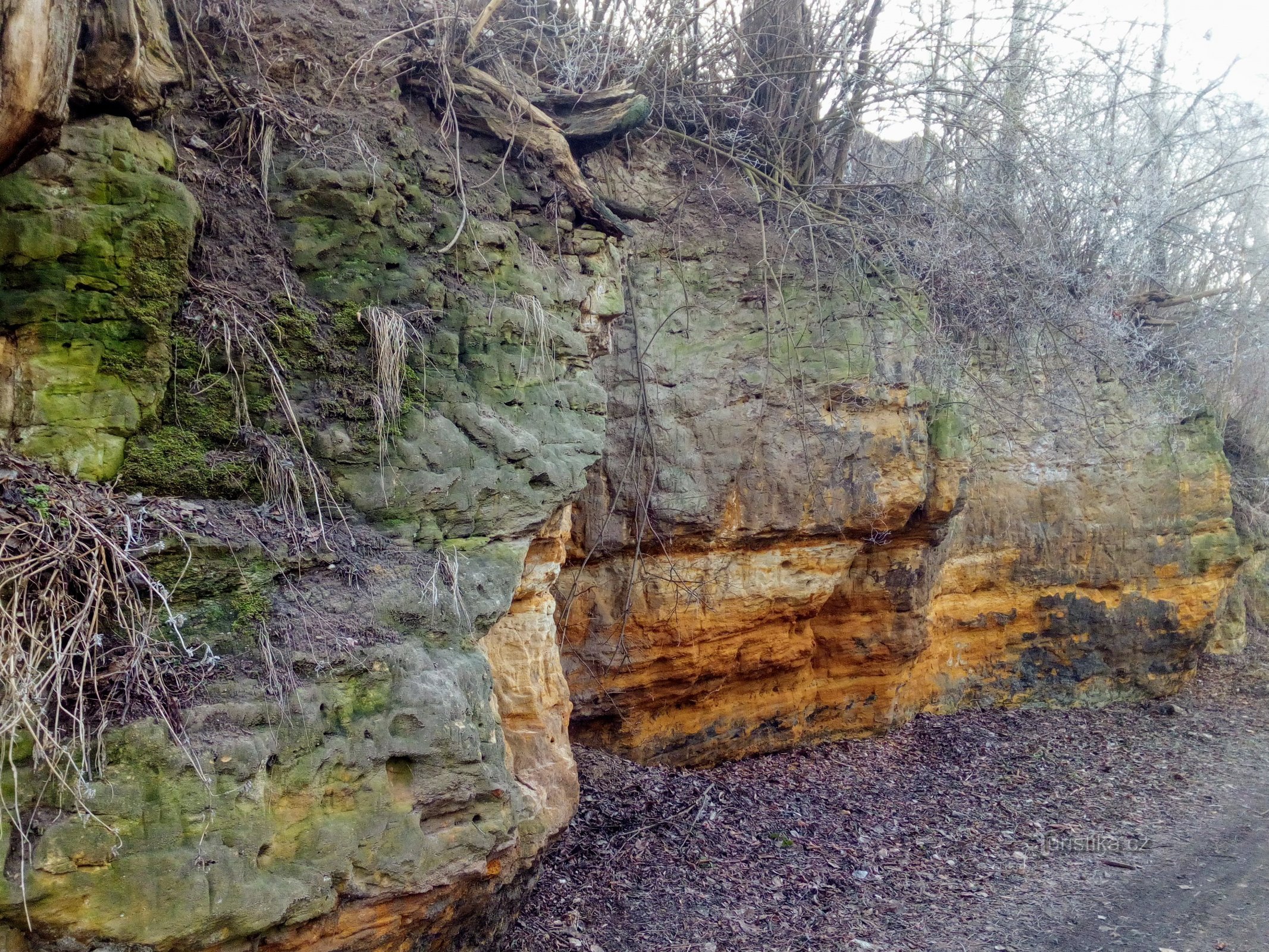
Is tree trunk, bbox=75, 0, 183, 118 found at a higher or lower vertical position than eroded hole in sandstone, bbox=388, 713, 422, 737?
higher

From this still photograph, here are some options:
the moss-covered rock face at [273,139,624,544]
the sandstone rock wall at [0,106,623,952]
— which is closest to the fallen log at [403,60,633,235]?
the moss-covered rock face at [273,139,624,544]

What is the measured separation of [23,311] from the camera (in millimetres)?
2844

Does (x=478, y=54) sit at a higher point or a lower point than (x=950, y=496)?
higher

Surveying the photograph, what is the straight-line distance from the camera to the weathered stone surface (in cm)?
592

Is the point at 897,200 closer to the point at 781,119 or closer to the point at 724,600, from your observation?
the point at 781,119

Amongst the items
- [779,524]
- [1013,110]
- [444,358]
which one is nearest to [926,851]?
[779,524]

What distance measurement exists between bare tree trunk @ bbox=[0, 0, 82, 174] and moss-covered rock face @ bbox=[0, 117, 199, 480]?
20cm

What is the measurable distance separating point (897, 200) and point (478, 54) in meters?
3.97

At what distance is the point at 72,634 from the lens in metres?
2.47

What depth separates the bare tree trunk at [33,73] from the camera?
7.98 ft

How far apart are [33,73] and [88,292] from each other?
708mm

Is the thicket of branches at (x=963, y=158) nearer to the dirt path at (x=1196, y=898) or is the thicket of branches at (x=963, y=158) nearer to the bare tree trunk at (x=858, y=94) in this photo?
the bare tree trunk at (x=858, y=94)

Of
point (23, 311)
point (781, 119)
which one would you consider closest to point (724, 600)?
point (781, 119)

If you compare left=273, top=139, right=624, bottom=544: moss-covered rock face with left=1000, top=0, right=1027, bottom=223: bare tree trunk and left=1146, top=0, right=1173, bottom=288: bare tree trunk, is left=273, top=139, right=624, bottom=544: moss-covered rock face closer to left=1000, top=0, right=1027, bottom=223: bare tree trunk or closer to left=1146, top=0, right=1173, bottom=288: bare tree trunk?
left=1000, top=0, right=1027, bottom=223: bare tree trunk
